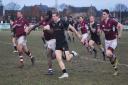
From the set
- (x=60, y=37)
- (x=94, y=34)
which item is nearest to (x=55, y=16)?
(x=60, y=37)

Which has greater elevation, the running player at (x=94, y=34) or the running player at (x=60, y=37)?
the running player at (x=60, y=37)

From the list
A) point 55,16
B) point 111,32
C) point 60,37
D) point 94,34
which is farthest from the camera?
point 94,34

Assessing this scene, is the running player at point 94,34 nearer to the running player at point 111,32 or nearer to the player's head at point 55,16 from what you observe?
the running player at point 111,32

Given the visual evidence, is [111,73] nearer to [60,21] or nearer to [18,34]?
[60,21]

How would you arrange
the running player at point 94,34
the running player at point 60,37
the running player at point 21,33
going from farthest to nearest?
the running player at point 94,34, the running player at point 21,33, the running player at point 60,37

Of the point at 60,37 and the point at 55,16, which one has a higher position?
the point at 55,16

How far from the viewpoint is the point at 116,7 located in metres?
120

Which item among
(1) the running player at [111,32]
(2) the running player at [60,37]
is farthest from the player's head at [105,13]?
(2) the running player at [60,37]

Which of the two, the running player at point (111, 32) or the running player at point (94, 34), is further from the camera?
the running player at point (94, 34)

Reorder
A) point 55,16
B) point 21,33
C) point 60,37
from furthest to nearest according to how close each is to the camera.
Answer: point 21,33 < point 60,37 < point 55,16

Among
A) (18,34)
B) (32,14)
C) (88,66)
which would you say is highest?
(18,34)

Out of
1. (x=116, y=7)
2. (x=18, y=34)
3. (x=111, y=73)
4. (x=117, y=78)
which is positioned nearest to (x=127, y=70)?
(x=111, y=73)

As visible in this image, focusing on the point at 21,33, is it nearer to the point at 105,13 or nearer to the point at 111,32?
the point at 111,32

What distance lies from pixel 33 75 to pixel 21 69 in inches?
85.5
